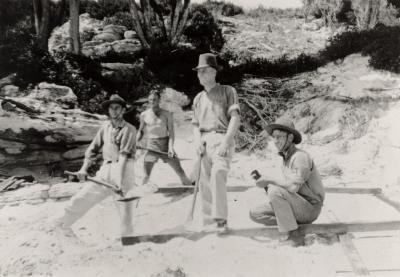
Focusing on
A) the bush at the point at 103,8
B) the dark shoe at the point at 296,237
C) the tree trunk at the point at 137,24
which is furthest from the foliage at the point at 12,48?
the dark shoe at the point at 296,237

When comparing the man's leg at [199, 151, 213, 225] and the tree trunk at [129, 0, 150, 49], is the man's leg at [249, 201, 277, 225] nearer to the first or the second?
the man's leg at [199, 151, 213, 225]

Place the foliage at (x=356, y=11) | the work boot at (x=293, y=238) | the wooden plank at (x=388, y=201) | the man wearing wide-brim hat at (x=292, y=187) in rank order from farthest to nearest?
the foliage at (x=356, y=11) → the wooden plank at (x=388, y=201) → the work boot at (x=293, y=238) → the man wearing wide-brim hat at (x=292, y=187)

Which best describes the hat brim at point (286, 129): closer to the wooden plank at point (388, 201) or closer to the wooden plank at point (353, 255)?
the wooden plank at point (353, 255)

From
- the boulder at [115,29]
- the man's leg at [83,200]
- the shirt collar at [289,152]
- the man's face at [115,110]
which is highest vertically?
the boulder at [115,29]

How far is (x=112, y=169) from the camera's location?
4.61 m

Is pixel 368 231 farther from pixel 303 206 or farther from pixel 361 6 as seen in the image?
pixel 361 6

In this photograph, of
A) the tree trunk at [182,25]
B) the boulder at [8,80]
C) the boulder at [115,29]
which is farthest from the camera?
the boulder at [115,29]

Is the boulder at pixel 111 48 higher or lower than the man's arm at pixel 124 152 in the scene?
higher

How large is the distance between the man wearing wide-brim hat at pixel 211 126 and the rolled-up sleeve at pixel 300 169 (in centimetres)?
68

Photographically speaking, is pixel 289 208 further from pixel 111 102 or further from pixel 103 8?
pixel 103 8

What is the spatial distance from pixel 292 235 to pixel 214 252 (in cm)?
80

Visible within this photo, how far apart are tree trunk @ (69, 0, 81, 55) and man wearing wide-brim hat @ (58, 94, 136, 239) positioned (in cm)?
630

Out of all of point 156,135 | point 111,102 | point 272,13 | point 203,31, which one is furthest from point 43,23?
point 272,13

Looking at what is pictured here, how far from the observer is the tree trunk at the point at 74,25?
10.2 meters
